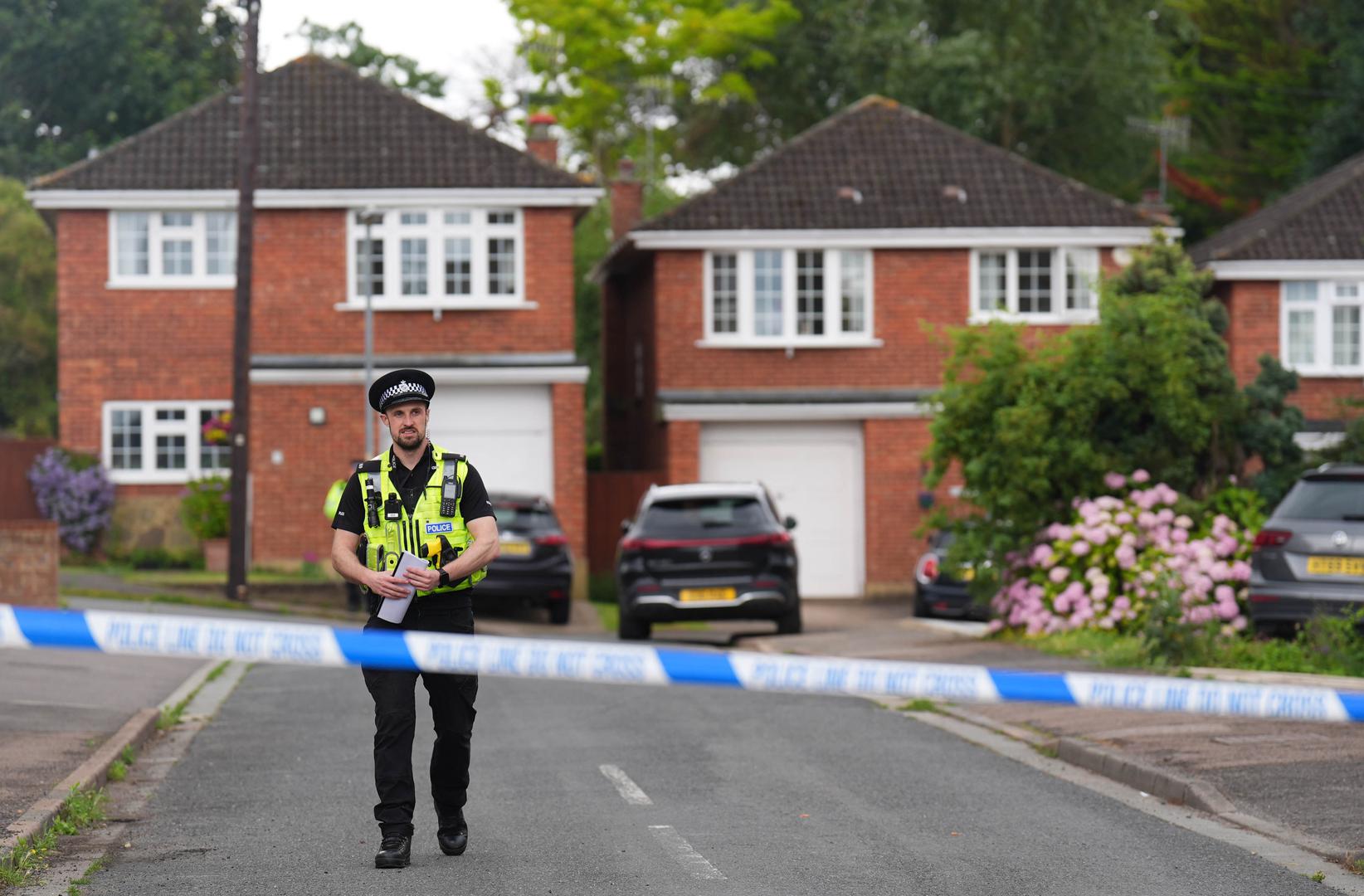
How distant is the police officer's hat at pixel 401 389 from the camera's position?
26.8ft

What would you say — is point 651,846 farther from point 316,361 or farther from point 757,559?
point 316,361

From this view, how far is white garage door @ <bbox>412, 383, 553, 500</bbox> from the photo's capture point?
30.9 metres

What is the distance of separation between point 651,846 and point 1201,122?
4429cm

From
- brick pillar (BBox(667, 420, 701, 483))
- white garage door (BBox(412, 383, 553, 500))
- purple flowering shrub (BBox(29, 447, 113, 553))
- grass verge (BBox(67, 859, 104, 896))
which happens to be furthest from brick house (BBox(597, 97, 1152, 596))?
grass verge (BBox(67, 859, 104, 896))

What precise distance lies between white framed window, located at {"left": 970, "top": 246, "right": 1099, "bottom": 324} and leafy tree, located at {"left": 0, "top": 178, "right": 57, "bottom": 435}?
84.9 ft

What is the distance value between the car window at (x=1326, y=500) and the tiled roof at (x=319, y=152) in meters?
17.2

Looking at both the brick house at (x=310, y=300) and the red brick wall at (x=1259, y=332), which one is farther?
the red brick wall at (x=1259, y=332)

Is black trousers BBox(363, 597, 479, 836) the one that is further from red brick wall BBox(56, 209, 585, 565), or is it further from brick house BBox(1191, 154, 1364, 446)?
brick house BBox(1191, 154, 1364, 446)

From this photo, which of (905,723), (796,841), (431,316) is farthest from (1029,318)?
(796,841)

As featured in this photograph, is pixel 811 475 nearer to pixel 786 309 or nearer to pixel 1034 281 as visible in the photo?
pixel 786 309

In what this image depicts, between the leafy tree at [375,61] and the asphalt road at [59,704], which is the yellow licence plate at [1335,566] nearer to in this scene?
the asphalt road at [59,704]

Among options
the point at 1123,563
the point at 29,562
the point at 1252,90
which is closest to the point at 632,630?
the point at 1123,563

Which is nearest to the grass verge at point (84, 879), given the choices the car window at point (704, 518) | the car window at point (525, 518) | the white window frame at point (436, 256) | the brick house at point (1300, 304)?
the car window at point (704, 518)

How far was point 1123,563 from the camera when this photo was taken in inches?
724
